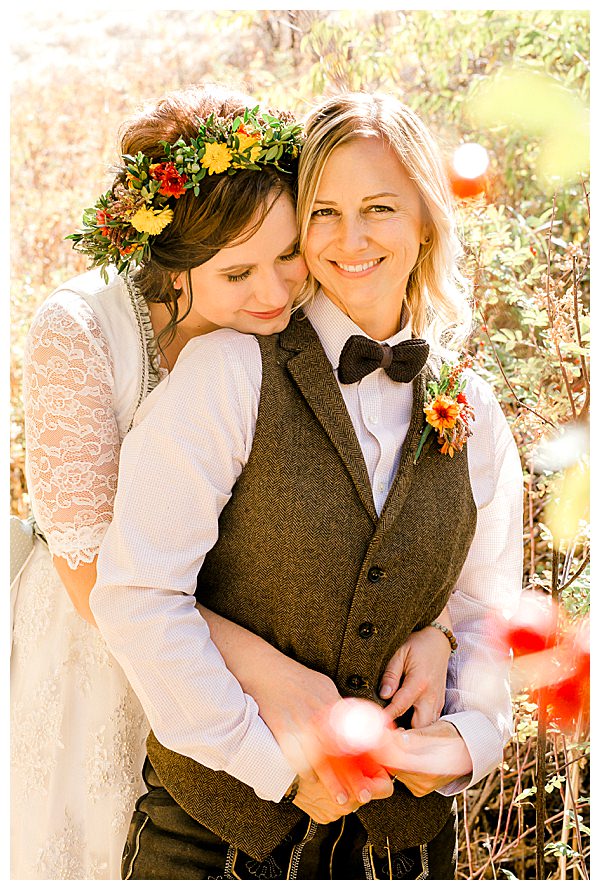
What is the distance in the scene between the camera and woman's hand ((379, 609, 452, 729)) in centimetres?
172

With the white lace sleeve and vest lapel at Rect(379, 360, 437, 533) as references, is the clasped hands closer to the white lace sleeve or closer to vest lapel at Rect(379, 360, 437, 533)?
vest lapel at Rect(379, 360, 437, 533)

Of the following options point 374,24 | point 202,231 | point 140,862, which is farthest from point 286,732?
point 374,24

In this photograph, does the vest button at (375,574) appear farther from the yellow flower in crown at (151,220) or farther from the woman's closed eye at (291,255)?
the yellow flower in crown at (151,220)

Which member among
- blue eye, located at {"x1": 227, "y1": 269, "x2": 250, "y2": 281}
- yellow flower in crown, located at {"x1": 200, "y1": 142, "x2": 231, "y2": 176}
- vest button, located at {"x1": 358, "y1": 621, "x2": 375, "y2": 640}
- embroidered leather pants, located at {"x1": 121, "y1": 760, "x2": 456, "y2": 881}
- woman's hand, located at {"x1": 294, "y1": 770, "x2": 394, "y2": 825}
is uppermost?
yellow flower in crown, located at {"x1": 200, "y1": 142, "x2": 231, "y2": 176}

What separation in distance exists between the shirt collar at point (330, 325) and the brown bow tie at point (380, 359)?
0.03m

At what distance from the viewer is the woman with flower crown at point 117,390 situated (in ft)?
5.96

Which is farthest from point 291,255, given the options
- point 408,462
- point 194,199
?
point 408,462

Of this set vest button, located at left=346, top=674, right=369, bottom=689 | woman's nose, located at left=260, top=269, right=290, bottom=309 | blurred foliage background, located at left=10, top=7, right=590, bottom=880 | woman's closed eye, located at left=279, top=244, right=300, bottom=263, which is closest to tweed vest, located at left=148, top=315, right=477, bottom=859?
vest button, located at left=346, top=674, right=369, bottom=689

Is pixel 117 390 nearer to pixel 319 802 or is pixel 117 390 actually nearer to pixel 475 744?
pixel 319 802

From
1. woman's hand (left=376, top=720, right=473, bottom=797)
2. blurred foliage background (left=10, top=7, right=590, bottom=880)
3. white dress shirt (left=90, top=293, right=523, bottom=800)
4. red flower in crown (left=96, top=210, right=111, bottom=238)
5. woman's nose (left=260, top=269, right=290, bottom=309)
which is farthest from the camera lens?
blurred foliage background (left=10, top=7, right=590, bottom=880)

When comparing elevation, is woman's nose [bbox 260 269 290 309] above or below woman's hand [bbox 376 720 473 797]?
above

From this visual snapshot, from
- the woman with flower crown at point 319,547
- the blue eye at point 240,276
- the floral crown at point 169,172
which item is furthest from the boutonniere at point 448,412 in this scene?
the floral crown at point 169,172

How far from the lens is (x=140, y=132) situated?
6.36 ft

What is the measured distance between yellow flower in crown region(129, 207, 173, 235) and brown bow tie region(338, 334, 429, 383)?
0.44 metres
